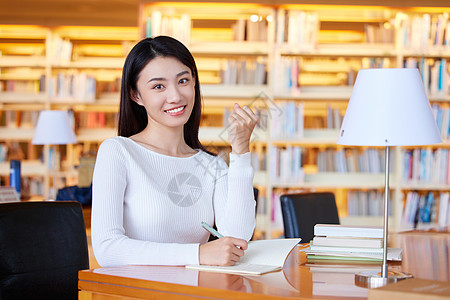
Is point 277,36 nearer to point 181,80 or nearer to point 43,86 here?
point 43,86

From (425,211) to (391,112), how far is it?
138 inches

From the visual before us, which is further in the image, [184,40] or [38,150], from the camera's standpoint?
[38,150]

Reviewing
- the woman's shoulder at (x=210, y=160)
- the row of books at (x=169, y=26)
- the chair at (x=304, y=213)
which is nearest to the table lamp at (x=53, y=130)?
the row of books at (x=169, y=26)

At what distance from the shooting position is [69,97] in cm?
521

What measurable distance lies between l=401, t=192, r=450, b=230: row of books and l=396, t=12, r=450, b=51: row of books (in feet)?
3.64

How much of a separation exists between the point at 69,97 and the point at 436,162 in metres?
3.05

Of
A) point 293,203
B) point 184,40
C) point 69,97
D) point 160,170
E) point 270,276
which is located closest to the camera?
point 270,276

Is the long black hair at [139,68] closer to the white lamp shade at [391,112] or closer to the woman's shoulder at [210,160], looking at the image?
the woman's shoulder at [210,160]

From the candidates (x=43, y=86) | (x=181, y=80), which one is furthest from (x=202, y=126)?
(x=181, y=80)

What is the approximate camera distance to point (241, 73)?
4.57 metres

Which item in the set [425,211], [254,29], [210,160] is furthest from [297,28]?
[210,160]

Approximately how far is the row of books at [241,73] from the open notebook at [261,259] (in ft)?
9.64

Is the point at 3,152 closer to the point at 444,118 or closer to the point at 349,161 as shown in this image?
the point at 349,161

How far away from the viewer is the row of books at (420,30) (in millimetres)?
4469
